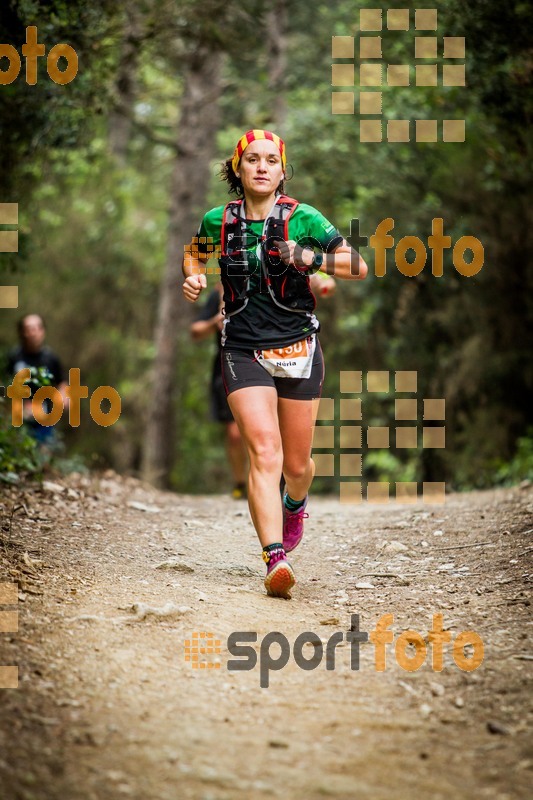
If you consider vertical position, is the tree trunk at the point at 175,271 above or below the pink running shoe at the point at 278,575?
above

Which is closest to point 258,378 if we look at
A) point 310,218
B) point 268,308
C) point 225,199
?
point 268,308

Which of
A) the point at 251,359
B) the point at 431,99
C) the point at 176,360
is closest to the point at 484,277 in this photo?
the point at 431,99

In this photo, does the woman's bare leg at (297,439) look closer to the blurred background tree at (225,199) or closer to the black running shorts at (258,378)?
the black running shorts at (258,378)

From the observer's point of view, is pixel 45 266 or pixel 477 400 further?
pixel 45 266

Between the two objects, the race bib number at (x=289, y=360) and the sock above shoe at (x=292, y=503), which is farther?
the sock above shoe at (x=292, y=503)

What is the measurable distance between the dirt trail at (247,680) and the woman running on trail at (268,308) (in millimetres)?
655

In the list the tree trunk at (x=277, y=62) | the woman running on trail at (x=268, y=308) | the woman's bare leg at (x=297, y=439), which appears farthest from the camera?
the tree trunk at (x=277, y=62)

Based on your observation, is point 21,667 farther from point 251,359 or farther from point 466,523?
point 466,523

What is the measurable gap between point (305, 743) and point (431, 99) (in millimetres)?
9605

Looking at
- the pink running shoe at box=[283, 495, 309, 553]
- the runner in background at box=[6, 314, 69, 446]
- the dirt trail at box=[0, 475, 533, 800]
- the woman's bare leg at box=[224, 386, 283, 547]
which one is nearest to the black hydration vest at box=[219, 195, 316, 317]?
the woman's bare leg at box=[224, 386, 283, 547]

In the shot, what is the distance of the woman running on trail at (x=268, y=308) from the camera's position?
4801 millimetres

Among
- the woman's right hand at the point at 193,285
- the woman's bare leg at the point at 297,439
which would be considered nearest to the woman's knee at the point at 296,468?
the woman's bare leg at the point at 297,439

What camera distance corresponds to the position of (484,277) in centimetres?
1222

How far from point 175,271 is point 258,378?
35.1ft
